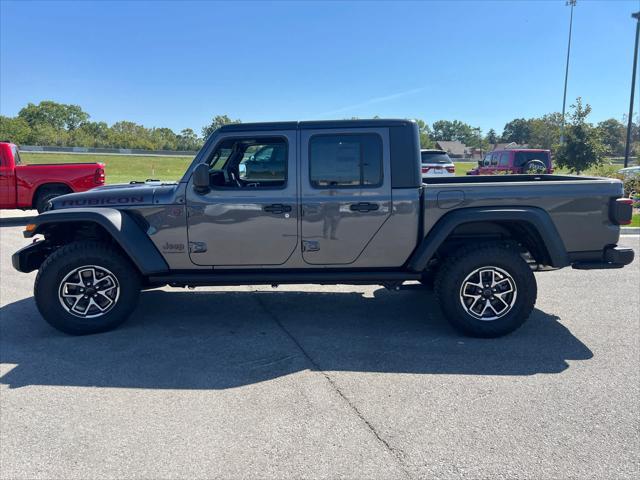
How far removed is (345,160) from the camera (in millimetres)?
4492

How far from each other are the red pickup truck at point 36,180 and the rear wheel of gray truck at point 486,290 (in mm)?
10357

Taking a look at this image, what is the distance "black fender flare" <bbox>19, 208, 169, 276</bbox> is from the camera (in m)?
4.37

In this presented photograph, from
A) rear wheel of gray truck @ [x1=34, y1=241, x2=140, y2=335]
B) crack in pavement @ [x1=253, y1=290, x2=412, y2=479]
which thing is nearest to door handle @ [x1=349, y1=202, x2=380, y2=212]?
crack in pavement @ [x1=253, y1=290, x2=412, y2=479]

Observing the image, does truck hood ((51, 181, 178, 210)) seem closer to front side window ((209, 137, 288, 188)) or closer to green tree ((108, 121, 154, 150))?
front side window ((209, 137, 288, 188))

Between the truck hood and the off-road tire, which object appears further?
the off-road tire

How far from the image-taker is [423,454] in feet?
8.91

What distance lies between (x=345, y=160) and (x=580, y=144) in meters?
21.3

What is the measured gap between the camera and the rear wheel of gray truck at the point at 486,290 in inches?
172

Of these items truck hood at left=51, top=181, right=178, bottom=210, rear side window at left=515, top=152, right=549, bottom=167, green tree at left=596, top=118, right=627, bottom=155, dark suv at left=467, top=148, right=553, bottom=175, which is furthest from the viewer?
green tree at left=596, top=118, right=627, bottom=155

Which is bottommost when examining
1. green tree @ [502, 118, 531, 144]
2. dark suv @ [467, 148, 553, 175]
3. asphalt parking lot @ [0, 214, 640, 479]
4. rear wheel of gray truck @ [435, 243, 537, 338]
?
asphalt parking lot @ [0, 214, 640, 479]

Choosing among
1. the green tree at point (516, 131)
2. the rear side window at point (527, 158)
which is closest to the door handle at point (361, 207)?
the rear side window at point (527, 158)

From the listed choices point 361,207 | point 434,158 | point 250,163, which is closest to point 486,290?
point 361,207

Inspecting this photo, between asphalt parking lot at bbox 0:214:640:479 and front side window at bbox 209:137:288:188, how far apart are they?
4.73ft

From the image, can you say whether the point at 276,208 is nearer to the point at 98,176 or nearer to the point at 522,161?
the point at 98,176
